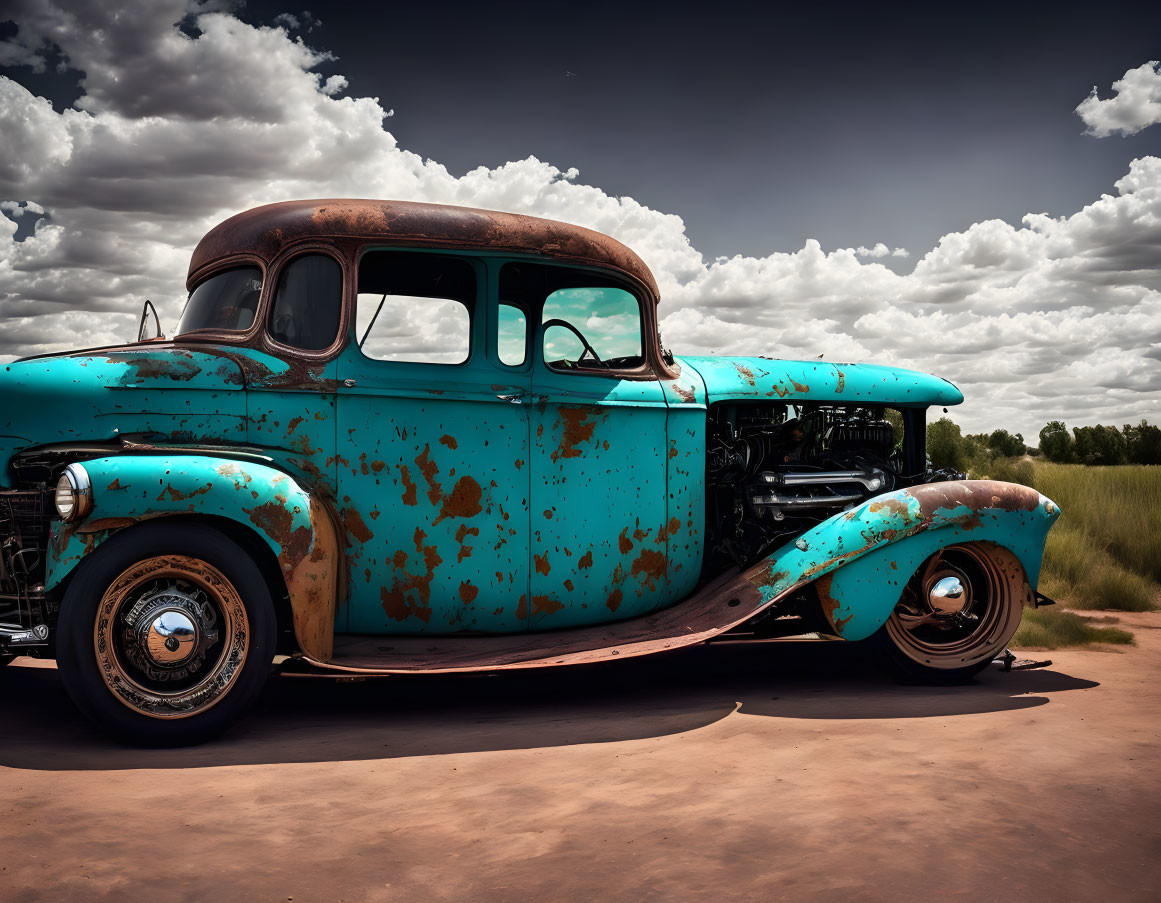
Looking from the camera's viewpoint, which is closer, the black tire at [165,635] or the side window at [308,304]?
the black tire at [165,635]

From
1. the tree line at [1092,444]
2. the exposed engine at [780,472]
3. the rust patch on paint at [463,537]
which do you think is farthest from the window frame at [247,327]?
the tree line at [1092,444]

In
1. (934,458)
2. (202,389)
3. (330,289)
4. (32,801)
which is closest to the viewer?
(32,801)

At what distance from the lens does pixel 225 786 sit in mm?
3406

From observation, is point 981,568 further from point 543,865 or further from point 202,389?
point 202,389

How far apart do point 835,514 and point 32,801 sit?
4.17 metres

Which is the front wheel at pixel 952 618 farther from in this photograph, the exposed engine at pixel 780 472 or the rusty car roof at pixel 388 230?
the rusty car roof at pixel 388 230

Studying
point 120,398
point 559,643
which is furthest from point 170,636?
point 559,643

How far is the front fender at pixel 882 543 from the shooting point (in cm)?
490

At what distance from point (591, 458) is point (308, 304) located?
1.63m

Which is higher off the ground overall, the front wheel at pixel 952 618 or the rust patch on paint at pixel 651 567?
the rust patch on paint at pixel 651 567

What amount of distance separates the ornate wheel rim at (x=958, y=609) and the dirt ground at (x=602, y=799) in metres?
0.33

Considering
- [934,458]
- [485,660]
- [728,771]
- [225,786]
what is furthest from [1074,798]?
[934,458]

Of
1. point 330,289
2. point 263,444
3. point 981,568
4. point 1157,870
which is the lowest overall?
point 1157,870

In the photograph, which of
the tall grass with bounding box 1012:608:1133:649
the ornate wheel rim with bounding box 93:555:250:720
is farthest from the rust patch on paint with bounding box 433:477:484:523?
the tall grass with bounding box 1012:608:1133:649
